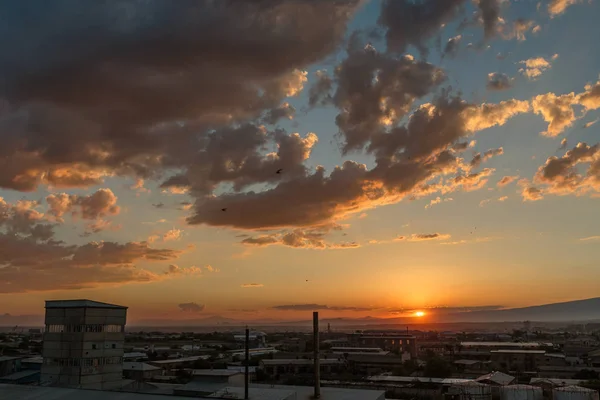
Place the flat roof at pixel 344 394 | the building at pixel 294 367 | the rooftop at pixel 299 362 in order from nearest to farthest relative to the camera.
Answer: the flat roof at pixel 344 394 < the building at pixel 294 367 < the rooftop at pixel 299 362

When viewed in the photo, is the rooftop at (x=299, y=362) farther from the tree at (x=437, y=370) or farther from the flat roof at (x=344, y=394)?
the flat roof at (x=344, y=394)

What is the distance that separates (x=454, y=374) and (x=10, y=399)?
7049 cm

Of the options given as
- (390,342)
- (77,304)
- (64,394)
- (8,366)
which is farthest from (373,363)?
(64,394)

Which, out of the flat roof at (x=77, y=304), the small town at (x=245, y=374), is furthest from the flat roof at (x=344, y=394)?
the flat roof at (x=77, y=304)

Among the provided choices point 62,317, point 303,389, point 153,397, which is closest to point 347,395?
point 303,389

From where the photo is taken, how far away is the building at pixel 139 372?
77.8 metres

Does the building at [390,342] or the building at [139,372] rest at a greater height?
the building at [139,372]

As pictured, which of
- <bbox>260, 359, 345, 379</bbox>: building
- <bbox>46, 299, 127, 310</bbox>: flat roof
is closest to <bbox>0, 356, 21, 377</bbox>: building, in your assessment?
<bbox>46, 299, 127, 310</bbox>: flat roof

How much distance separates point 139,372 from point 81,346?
24.0 m

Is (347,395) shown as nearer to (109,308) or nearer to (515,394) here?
(515,394)

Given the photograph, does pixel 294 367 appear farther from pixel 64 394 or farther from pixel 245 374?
pixel 64 394

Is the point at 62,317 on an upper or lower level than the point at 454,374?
upper

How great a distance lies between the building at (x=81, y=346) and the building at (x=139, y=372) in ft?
57.0

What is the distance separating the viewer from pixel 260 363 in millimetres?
97438
